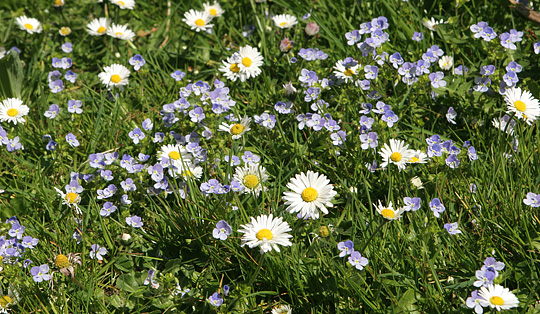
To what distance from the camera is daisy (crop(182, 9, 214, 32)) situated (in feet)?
13.1

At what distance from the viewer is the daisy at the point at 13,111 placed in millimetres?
3422

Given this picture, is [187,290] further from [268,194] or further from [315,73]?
[315,73]

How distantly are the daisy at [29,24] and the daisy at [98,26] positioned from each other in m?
0.39

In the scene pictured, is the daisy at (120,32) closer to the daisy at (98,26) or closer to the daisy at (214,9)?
the daisy at (98,26)

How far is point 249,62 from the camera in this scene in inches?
143

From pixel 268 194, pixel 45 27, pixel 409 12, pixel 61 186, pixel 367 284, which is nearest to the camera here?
pixel 367 284

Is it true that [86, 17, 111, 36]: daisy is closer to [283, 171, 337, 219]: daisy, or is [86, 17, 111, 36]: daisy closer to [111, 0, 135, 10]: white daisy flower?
[111, 0, 135, 10]: white daisy flower

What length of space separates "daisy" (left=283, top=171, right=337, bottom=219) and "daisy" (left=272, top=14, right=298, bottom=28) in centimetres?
172

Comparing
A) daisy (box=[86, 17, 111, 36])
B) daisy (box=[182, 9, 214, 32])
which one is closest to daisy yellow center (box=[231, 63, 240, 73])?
daisy (box=[182, 9, 214, 32])

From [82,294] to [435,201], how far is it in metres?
1.85

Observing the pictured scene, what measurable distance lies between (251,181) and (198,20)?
173cm

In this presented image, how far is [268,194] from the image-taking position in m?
2.95

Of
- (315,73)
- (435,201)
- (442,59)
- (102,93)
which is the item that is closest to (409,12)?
(442,59)

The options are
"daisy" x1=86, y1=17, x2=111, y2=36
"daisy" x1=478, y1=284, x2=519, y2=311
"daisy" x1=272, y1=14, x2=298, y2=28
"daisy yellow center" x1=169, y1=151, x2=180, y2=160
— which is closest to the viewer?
"daisy" x1=478, y1=284, x2=519, y2=311
